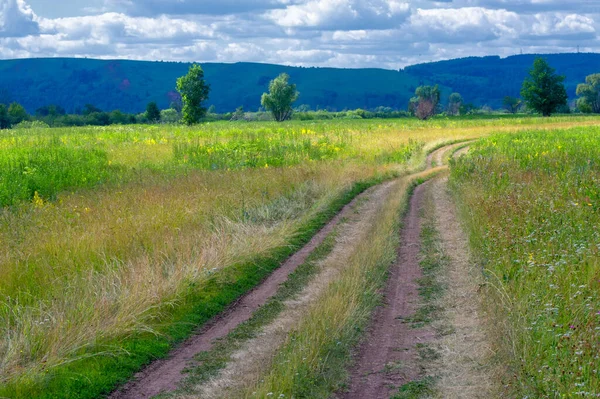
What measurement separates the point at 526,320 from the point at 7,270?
6.39 meters

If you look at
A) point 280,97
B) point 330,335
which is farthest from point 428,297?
point 280,97

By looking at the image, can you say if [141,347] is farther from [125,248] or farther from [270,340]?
[125,248]

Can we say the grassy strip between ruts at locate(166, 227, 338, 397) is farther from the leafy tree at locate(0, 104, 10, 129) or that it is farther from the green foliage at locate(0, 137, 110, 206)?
the leafy tree at locate(0, 104, 10, 129)

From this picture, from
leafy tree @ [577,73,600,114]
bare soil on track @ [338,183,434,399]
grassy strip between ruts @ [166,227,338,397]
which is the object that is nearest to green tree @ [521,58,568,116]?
leafy tree @ [577,73,600,114]

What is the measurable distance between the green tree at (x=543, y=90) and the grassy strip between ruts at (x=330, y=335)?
3593 inches

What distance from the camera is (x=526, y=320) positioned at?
7273mm

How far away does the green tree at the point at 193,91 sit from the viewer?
76562mm

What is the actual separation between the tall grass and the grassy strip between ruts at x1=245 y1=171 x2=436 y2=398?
60.6 inches

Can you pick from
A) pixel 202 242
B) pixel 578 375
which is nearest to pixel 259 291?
pixel 202 242

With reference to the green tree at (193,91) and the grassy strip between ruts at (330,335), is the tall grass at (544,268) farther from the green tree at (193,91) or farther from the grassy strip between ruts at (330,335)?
the green tree at (193,91)

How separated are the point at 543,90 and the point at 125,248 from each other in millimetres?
93640

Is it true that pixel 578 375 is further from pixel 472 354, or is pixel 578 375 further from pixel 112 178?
pixel 112 178

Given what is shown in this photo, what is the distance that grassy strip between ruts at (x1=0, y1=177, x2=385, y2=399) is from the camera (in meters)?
6.35

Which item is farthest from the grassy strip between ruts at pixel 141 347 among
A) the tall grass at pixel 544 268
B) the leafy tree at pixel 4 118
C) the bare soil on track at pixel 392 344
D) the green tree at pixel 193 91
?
the leafy tree at pixel 4 118
